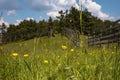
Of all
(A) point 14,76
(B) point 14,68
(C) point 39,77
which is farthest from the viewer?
(B) point 14,68

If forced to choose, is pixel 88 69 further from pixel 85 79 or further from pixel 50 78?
pixel 50 78

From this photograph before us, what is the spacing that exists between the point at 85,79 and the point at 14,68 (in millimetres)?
1379

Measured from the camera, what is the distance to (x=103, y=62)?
3.00 metres

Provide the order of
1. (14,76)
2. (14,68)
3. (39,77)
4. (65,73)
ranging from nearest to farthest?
1. (65,73)
2. (39,77)
3. (14,76)
4. (14,68)

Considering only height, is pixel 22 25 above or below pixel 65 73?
above

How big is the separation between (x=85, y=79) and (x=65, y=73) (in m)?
0.31

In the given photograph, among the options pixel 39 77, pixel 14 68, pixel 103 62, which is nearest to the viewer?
pixel 39 77

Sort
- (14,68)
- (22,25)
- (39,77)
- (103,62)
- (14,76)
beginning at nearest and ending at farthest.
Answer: (39,77) → (103,62) → (14,76) → (14,68) → (22,25)

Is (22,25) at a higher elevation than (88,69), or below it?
higher

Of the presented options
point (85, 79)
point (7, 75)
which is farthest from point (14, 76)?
point (85, 79)

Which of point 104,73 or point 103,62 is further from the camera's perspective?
point 103,62

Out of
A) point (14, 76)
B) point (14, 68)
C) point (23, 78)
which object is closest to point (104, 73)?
point (23, 78)

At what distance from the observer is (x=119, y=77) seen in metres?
2.42

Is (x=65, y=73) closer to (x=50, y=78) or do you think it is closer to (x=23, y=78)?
(x=50, y=78)
